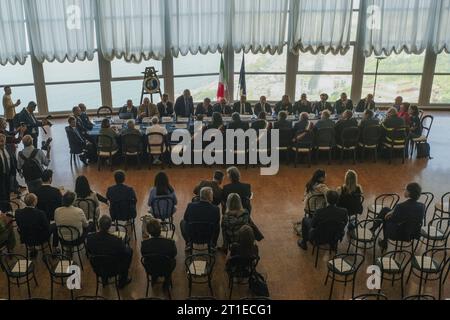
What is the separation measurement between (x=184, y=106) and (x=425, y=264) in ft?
24.8

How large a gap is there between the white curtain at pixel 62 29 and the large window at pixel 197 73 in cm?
271

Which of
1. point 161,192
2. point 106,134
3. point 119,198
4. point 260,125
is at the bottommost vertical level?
point 119,198

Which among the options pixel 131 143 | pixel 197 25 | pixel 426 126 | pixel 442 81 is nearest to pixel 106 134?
pixel 131 143

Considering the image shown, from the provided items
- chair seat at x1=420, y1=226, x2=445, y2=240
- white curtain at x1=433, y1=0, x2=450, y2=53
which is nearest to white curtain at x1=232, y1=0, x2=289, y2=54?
white curtain at x1=433, y1=0, x2=450, y2=53

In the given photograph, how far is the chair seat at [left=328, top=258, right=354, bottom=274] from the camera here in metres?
5.61

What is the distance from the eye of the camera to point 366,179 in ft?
31.7

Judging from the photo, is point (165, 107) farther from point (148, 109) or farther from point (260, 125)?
point (260, 125)

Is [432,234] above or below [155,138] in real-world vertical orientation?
below

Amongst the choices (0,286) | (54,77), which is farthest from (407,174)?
(54,77)

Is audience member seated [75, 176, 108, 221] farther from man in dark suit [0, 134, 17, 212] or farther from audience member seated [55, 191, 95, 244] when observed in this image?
man in dark suit [0, 134, 17, 212]

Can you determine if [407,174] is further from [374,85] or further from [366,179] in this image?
[374,85]

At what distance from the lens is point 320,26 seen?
1409cm

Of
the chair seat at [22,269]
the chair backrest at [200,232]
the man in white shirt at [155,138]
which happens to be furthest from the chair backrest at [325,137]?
the chair seat at [22,269]
